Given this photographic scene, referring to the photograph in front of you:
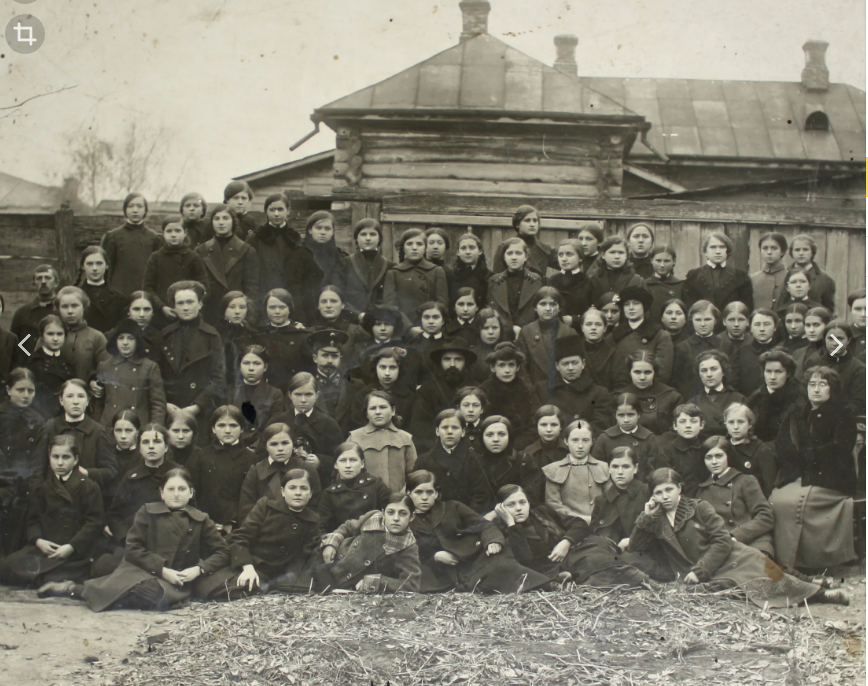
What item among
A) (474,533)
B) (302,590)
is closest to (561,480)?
(474,533)

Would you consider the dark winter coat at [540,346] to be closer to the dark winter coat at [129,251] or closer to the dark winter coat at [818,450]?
the dark winter coat at [818,450]

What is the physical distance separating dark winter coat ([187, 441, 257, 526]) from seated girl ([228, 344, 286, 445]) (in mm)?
172

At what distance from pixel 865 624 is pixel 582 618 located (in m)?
1.15

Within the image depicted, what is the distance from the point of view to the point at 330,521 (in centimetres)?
338

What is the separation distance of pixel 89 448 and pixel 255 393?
711mm

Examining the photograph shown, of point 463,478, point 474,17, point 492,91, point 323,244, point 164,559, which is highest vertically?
point 474,17

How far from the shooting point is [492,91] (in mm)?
4258

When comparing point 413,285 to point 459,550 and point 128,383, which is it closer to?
point 459,550

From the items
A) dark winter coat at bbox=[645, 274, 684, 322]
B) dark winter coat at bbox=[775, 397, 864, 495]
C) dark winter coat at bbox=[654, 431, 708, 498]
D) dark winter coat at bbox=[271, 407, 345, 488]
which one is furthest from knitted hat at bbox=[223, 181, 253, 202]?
dark winter coat at bbox=[775, 397, 864, 495]

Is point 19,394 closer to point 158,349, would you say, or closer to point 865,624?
point 158,349

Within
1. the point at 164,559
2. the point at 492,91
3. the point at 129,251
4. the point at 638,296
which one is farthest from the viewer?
the point at 492,91

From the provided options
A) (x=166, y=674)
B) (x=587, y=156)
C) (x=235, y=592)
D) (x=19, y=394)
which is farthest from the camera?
(x=587, y=156)

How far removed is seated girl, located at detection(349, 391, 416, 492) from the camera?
3.43 m

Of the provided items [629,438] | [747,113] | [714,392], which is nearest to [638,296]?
[714,392]
